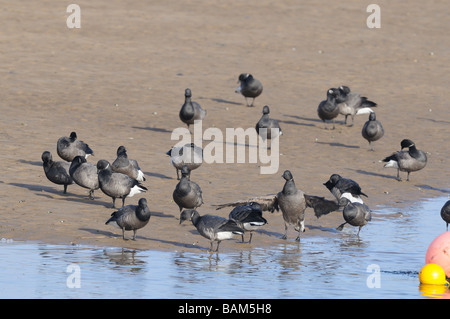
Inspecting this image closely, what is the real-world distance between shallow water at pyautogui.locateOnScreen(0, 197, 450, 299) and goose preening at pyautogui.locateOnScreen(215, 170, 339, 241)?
1.84 feet

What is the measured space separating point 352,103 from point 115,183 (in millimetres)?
14858

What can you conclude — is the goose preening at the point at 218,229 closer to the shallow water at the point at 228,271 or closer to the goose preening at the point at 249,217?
the shallow water at the point at 228,271

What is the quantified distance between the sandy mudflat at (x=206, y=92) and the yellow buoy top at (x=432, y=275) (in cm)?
437

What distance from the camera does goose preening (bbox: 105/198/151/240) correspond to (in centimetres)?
1739

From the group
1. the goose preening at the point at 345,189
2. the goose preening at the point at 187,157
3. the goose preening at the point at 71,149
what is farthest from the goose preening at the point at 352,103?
the goose preening at the point at 71,149

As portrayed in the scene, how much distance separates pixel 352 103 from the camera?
3269cm

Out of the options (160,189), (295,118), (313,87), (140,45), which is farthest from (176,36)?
(160,189)

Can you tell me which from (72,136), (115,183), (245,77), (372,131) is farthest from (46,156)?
(245,77)

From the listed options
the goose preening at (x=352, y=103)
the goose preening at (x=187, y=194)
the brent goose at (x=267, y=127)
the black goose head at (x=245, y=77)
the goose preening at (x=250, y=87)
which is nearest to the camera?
the goose preening at (x=187, y=194)

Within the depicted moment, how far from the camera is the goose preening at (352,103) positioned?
3241cm

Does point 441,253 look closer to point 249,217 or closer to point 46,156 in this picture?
point 249,217

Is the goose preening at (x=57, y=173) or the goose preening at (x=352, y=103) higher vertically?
the goose preening at (x=352, y=103)

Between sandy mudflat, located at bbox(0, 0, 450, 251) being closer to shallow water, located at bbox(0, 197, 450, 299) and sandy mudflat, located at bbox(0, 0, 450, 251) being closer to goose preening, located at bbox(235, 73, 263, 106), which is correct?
goose preening, located at bbox(235, 73, 263, 106)

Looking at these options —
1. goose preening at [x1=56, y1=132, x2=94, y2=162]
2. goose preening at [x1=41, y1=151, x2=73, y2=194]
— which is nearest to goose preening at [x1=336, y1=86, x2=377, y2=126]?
goose preening at [x1=56, y1=132, x2=94, y2=162]
